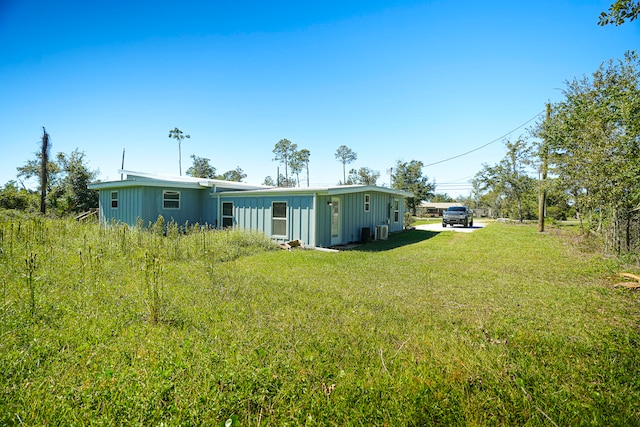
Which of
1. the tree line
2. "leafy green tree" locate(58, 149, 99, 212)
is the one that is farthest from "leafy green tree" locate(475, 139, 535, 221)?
"leafy green tree" locate(58, 149, 99, 212)

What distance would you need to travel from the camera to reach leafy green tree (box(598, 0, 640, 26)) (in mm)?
3975

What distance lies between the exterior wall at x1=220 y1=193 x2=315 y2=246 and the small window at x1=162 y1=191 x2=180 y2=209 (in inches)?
89.5

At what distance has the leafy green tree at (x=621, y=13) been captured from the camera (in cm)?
397

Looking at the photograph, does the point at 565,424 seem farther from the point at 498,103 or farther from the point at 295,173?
the point at 295,173

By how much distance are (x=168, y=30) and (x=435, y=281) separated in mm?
11365

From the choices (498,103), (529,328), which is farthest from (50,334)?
(498,103)

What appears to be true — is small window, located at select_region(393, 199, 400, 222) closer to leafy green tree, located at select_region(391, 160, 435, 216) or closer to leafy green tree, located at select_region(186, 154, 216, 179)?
leafy green tree, located at select_region(391, 160, 435, 216)

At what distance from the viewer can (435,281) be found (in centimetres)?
615

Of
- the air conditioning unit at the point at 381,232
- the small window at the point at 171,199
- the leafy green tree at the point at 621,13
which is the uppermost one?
the leafy green tree at the point at 621,13

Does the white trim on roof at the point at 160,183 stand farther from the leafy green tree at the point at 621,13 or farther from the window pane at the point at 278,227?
the leafy green tree at the point at 621,13

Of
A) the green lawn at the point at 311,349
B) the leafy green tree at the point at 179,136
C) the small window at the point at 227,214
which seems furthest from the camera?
the leafy green tree at the point at 179,136

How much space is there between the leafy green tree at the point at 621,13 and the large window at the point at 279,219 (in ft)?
31.8

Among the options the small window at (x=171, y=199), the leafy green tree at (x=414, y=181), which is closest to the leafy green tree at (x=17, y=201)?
the small window at (x=171, y=199)

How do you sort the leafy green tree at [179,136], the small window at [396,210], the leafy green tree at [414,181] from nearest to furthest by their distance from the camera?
the small window at [396,210], the leafy green tree at [414,181], the leafy green tree at [179,136]
